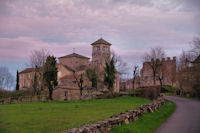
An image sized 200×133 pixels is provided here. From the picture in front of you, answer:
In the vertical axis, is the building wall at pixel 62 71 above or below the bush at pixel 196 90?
above

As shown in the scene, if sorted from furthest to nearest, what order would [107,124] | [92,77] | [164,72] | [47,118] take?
[164,72] < [92,77] < [47,118] < [107,124]

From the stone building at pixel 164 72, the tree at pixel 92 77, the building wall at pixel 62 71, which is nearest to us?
the tree at pixel 92 77

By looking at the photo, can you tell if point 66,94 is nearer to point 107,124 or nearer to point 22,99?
point 22,99

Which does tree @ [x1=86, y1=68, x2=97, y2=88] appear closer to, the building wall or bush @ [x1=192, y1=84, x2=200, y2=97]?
the building wall

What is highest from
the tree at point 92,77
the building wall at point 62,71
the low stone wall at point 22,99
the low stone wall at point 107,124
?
the building wall at point 62,71

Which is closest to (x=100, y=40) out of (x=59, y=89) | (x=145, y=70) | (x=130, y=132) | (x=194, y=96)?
(x=145, y=70)

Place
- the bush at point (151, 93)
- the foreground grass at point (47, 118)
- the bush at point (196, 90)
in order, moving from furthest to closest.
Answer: the bush at point (196, 90)
the bush at point (151, 93)
the foreground grass at point (47, 118)

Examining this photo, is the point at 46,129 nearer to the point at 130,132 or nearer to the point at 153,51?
the point at 130,132

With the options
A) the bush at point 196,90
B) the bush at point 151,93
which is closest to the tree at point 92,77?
the bush at point 151,93

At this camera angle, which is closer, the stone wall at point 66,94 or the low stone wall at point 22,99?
the low stone wall at point 22,99

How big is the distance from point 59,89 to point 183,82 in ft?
79.0

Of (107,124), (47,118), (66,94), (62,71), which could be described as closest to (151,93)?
(66,94)

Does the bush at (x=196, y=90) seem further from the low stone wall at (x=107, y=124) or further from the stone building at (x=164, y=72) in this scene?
the stone building at (x=164, y=72)

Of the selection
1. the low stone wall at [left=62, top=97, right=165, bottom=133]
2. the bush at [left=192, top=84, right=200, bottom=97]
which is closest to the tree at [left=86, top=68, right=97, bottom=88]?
the bush at [left=192, top=84, right=200, bottom=97]
